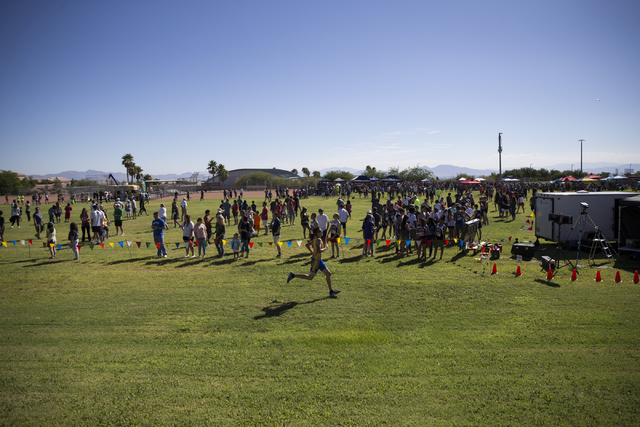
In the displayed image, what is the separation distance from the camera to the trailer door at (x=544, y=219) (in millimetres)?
14570

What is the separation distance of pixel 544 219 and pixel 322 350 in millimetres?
13019

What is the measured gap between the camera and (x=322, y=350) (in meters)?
6.18

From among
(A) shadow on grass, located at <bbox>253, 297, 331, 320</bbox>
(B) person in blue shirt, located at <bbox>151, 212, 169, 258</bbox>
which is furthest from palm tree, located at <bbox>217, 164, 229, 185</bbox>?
(A) shadow on grass, located at <bbox>253, 297, 331, 320</bbox>

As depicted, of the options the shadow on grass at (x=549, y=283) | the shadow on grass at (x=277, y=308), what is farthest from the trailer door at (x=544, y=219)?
the shadow on grass at (x=277, y=308)

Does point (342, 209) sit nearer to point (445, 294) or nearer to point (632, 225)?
point (445, 294)

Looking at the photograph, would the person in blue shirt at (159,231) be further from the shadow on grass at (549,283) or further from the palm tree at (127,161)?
the palm tree at (127,161)

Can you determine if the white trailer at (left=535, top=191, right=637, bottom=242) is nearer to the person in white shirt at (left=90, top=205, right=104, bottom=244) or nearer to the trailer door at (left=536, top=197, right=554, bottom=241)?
the trailer door at (left=536, top=197, right=554, bottom=241)

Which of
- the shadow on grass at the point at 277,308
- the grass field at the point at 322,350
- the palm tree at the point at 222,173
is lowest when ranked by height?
the grass field at the point at 322,350

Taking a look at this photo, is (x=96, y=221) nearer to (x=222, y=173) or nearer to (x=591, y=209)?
(x=591, y=209)

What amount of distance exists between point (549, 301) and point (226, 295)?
7.88 metres

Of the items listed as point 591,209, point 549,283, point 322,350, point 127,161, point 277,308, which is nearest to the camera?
point 322,350

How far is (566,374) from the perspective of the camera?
540 centimetres

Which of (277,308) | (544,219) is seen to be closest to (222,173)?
(544,219)

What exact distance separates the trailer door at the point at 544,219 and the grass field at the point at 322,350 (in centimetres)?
403
